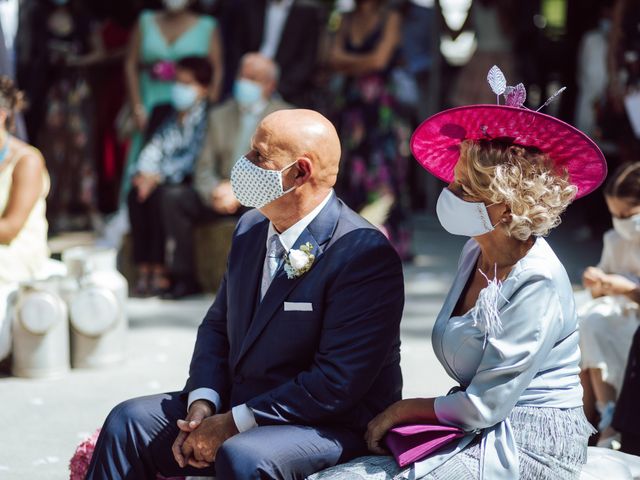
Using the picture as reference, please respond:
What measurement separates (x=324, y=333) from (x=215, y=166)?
4432 mm

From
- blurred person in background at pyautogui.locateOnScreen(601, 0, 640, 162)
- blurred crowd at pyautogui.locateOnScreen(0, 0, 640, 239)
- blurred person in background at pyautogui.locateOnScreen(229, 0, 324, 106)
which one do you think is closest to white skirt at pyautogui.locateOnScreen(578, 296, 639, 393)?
blurred crowd at pyautogui.locateOnScreen(0, 0, 640, 239)

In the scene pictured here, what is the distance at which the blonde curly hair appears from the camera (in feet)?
9.23

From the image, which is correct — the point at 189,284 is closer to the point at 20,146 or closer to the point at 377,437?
the point at 20,146

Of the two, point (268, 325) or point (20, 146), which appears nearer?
point (268, 325)

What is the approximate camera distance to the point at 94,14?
9.52 metres

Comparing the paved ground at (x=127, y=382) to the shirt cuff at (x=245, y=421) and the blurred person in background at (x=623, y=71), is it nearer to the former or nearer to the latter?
the blurred person in background at (x=623, y=71)

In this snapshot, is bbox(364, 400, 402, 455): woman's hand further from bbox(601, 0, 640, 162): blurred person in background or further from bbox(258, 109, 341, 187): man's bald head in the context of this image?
bbox(601, 0, 640, 162): blurred person in background

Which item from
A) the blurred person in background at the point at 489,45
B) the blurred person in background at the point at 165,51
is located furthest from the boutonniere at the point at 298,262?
the blurred person in background at the point at 489,45

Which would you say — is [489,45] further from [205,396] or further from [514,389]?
[514,389]

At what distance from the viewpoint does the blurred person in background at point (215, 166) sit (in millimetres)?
7095

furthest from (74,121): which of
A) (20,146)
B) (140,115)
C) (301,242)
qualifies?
(301,242)

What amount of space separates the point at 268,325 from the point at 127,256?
4563 millimetres

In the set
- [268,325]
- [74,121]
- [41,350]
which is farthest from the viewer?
[74,121]

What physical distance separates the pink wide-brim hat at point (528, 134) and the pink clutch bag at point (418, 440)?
2.54 feet
